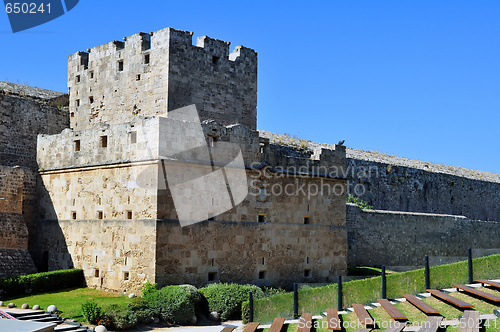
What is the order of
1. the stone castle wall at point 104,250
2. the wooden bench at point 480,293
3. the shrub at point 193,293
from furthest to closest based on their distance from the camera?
the stone castle wall at point 104,250 < the shrub at point 193,293 < the wooden bench at point 480,293

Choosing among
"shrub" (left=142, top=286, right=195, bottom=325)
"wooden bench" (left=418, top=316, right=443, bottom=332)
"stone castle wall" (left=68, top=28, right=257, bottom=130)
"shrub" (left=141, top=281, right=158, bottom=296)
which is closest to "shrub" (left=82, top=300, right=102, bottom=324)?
"shrub" (left=142, top=286, right=195, bottom=325)

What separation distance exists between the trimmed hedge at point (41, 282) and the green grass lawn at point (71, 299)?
0.35m

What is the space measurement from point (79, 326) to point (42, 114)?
12201 mm

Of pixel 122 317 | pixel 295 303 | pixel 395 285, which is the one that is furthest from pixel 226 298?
pixel 395 285

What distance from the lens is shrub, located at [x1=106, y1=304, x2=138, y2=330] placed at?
605 inches

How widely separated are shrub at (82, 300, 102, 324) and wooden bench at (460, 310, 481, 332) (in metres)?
9.45

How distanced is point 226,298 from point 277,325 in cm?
420

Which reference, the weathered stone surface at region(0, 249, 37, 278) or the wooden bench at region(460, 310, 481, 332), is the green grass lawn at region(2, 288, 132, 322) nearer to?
the weathered stone surface at region(0, 249, 37, 278)

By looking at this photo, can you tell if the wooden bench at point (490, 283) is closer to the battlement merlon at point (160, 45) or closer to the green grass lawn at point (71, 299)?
the green grass lawn at point (71, 299)

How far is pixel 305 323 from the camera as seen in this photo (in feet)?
43.9

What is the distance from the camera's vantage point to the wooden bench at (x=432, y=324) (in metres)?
10.6

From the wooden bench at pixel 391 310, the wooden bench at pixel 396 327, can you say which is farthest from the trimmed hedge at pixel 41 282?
the wooden bench at pixel 396 327

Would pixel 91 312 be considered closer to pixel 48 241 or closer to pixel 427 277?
pixel 48 241

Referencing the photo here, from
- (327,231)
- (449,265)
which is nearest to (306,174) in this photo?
(327,231)
